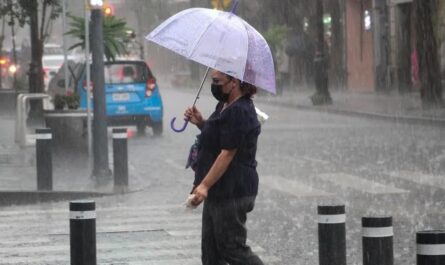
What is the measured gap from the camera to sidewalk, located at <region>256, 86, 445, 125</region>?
28.2 metres

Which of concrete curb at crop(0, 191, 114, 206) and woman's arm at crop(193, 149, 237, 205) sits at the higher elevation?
woman's arm at crop(193, 149, 237, 205)

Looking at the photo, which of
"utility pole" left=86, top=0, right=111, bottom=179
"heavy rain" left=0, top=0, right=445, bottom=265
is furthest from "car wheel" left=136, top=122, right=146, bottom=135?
"utility pole" left=86, top=0, right=111, bottom=179

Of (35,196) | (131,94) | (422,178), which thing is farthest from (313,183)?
(131,94)

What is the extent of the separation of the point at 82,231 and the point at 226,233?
114cm

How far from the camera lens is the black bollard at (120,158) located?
1544cm

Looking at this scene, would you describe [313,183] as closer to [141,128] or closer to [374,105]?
[141,128]

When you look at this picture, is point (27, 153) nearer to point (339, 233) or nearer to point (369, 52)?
point (339, 233)

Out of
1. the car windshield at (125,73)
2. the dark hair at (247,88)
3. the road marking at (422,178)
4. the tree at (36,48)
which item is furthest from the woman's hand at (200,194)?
the tree at (36,48)

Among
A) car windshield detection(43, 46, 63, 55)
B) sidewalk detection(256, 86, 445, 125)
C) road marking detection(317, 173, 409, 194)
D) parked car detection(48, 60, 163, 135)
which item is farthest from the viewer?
car windshield detection(43, 46, 63, 55)

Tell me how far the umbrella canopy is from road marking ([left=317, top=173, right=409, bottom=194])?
7.58m

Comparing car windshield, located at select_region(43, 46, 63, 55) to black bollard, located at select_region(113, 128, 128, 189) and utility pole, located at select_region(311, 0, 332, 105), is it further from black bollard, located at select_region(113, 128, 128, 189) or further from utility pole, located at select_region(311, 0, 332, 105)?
black bollard, located at select_region(113, 128, 128, 189)

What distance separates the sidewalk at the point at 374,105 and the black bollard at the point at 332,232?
18850 mm

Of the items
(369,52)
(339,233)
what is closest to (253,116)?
(339,233)

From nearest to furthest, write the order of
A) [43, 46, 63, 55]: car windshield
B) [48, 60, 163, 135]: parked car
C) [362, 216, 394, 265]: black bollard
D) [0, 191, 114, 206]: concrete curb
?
1. [362, 216, 394, 265]: black bollard
2. [0, 191, 114, 206]: concrete curb
3. [48, 60, 163, 135]: parked car
4. [43, 46, 63, 55]: car windshield
